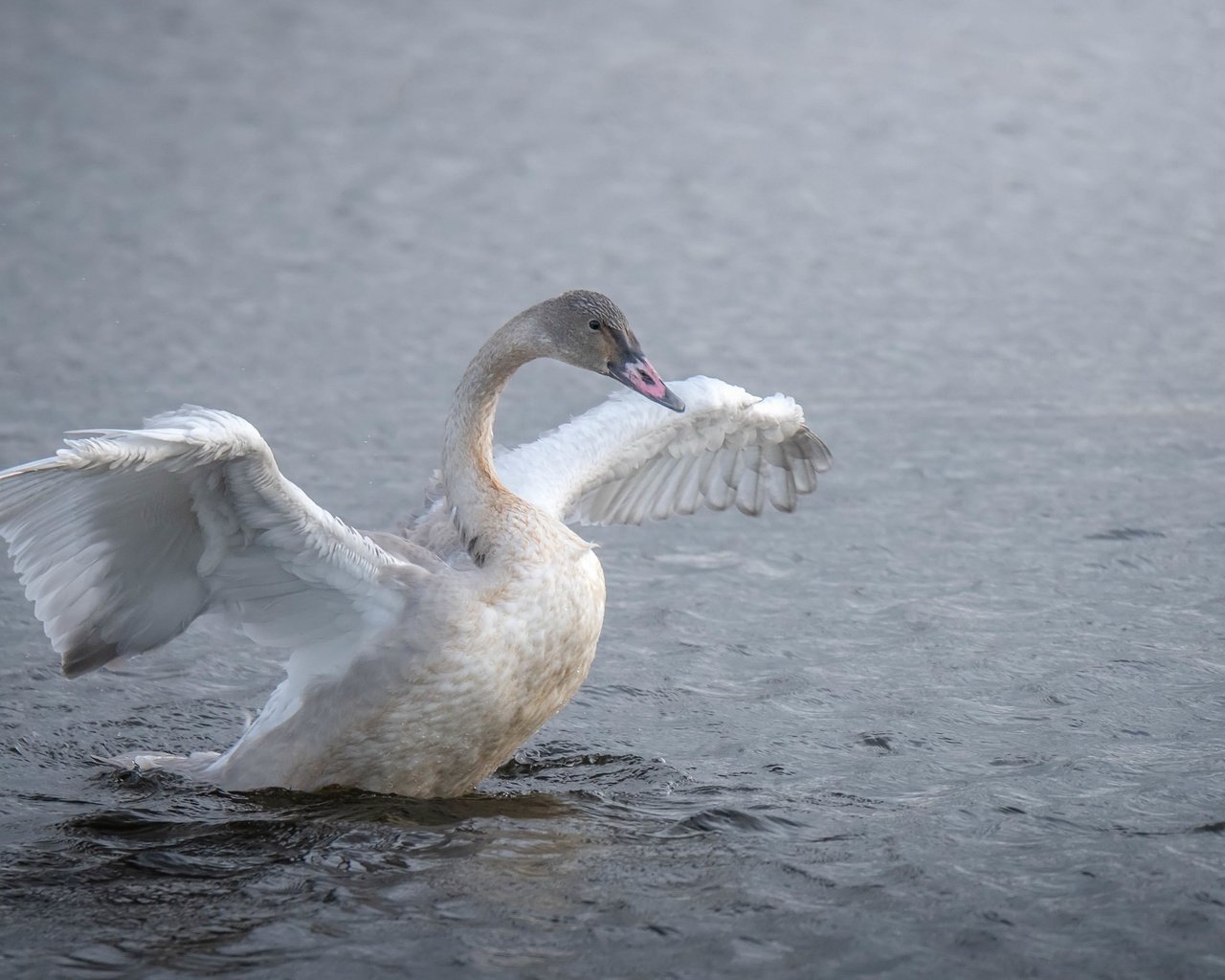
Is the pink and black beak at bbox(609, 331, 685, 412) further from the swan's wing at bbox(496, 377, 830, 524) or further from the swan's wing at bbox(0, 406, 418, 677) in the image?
the swan's wing at bbox(0, 406, 418, 677)

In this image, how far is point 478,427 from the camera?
6.91 metres

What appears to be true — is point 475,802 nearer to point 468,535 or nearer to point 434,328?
point 468,535

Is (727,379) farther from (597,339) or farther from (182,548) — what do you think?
(182,548)

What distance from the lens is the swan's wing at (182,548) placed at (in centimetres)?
577

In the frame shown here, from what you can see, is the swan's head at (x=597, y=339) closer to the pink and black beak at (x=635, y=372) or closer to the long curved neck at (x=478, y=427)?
the pink and black beak at (x=635, y=372)

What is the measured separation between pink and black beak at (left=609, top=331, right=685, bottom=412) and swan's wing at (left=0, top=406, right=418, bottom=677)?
44.2 inches

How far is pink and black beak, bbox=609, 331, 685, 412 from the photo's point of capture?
685 centimetres

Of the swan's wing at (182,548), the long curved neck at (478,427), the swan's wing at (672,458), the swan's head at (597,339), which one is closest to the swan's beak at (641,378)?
the swan's head at (597,339)

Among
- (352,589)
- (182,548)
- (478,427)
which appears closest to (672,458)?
(478,427)

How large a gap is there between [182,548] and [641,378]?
1.87m

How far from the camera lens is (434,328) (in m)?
12.2

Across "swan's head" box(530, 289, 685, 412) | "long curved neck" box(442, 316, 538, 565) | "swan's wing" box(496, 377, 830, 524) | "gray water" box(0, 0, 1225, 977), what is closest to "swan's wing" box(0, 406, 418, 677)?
"long curved neck" box(442, 316, 538, 565)

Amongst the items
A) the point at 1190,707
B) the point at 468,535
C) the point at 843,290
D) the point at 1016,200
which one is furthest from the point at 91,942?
the point at 1016,200

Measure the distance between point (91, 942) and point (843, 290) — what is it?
8.55m
